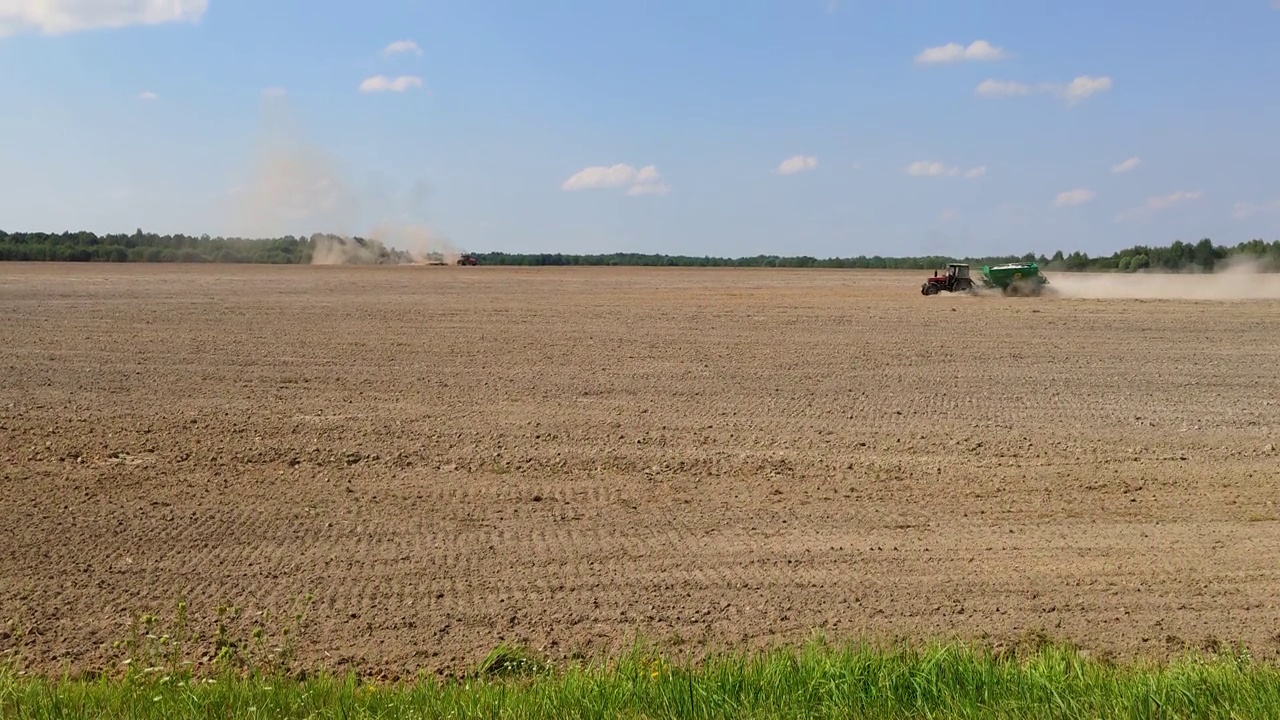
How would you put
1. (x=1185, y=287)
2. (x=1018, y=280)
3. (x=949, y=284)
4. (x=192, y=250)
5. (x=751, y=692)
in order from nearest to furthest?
(x=751, y=692)
(x=1018, y=280)
(x=949, y=284)
(x=1185, y=287)
(x=192, y=250)

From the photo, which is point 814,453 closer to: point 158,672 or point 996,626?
point 996,626

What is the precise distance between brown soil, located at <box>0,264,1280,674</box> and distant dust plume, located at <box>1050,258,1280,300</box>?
836 inches

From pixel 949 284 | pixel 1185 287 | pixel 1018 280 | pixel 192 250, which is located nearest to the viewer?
pixel 1018 280

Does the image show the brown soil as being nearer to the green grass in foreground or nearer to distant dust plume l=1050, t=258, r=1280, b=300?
the green grass in foreground

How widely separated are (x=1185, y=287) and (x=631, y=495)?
4475 cm

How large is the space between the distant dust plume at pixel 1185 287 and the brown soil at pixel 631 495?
2123cm

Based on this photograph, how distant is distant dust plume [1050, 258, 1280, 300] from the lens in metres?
41.4

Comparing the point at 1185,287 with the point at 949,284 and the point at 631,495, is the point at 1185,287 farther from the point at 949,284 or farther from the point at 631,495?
the point at 631,495

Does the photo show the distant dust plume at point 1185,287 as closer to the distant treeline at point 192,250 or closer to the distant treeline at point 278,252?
the distant treeline at point 278,252

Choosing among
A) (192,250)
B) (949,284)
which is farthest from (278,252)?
(949,284)

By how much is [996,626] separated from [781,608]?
4.35 feet

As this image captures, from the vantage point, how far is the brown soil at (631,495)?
22.5 feet

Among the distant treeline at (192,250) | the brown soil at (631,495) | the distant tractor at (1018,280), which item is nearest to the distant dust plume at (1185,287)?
the distant tractor at (1018,280)

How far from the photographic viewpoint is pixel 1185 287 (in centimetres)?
4747
